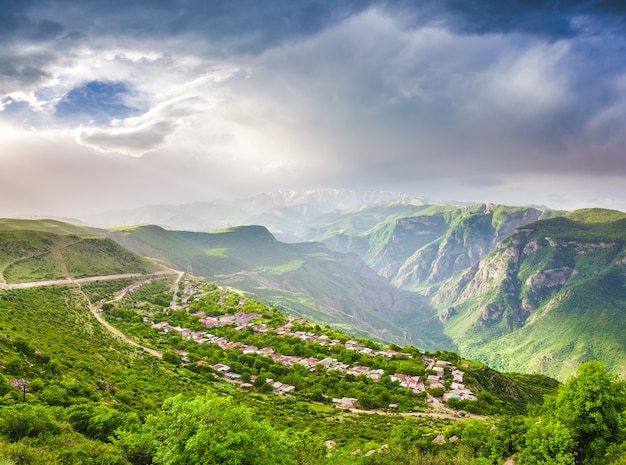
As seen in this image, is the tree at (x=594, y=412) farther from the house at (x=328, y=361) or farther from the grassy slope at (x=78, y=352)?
the house at (x=328, y=361)

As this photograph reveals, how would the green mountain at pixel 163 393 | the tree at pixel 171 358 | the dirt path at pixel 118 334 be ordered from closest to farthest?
the green mountain at pixel 163 393 < the tree at pixel 171 358 < the dirt path at pixel 118 334

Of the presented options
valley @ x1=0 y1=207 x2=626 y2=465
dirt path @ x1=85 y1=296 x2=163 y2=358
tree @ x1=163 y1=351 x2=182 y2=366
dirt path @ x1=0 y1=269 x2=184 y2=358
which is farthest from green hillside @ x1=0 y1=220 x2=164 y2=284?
tree @ x1=163 y1=351 x2=182 y2=366

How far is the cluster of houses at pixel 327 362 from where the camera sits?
7955 centimetres

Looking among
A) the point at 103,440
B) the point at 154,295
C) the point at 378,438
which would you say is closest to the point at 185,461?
the point at 103,440

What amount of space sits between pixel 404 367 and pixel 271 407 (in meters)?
44.2

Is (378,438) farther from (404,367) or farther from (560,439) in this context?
(404,367)

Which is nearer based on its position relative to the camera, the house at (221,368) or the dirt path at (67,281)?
the house at (221,368)

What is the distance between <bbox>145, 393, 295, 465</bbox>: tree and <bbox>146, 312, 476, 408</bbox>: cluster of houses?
174ft

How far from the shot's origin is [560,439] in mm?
30453

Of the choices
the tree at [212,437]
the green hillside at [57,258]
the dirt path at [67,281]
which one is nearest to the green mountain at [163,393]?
the tree at [212,437]

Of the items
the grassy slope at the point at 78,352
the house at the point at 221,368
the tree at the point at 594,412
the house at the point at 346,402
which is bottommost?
the house at the point at 346,402

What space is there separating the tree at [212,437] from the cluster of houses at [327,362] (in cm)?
5317

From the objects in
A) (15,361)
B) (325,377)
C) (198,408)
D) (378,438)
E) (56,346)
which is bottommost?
(325,377)

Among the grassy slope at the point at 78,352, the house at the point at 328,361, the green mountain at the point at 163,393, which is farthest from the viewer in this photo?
the house at the point at 328,361
